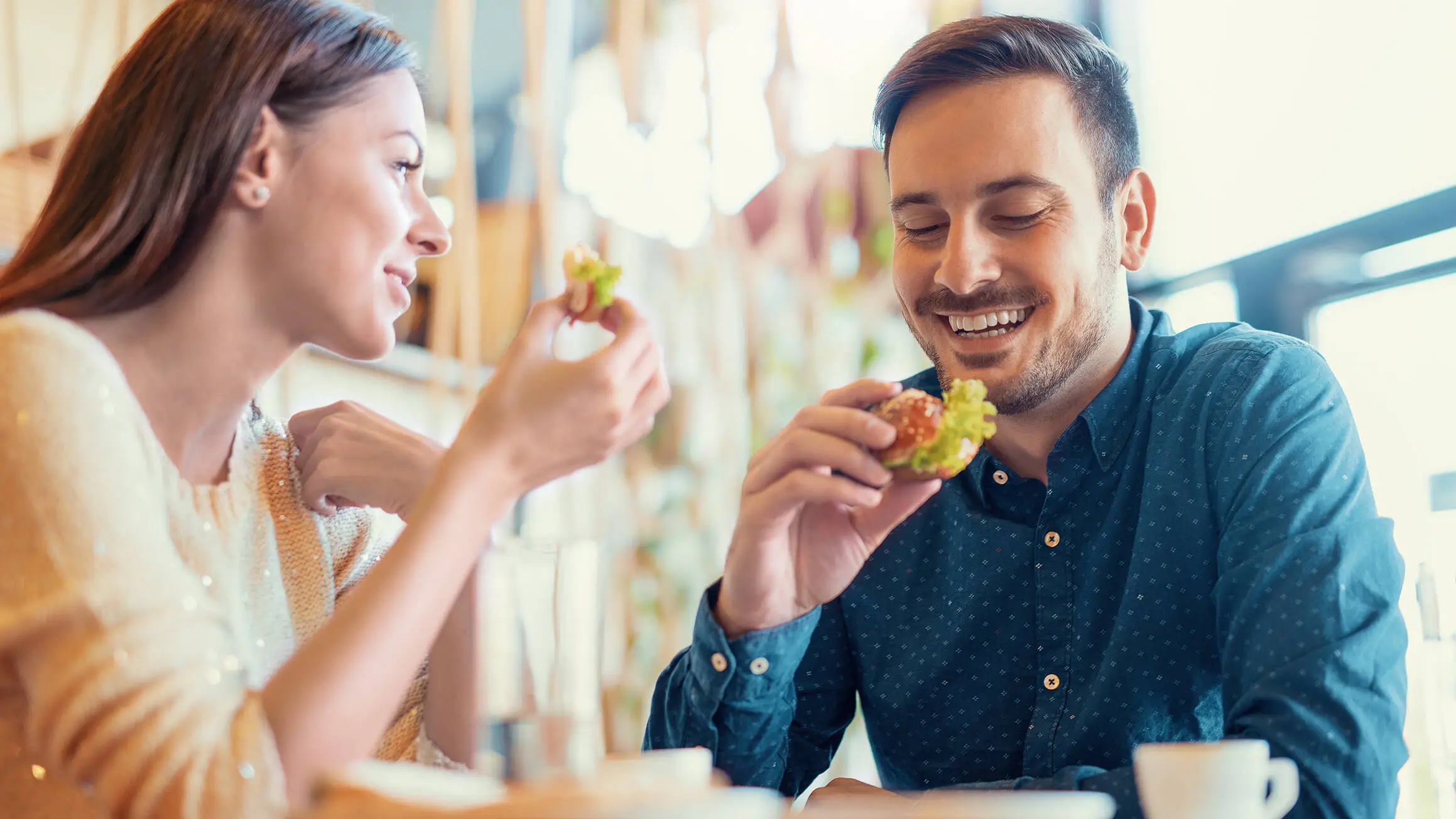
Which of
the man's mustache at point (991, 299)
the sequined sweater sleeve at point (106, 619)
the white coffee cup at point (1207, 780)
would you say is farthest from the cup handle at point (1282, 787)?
the man's mustache at point (991, 299)

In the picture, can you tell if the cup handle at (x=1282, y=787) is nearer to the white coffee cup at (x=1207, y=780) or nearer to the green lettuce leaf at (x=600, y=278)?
the white coffee cup at (x=1207, y=780)

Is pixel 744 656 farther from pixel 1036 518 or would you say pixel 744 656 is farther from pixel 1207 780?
pixel 1207 780

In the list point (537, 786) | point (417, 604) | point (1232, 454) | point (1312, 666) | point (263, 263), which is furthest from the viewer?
point (1232, 454)

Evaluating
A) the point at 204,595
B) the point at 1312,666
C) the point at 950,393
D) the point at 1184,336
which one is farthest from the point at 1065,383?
the point at 204,595

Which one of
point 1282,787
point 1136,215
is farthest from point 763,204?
point 1282,787

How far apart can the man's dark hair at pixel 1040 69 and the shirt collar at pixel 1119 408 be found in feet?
0.78

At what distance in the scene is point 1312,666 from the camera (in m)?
1.17

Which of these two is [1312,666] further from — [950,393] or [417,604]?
[417,604]

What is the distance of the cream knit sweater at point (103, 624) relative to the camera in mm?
924

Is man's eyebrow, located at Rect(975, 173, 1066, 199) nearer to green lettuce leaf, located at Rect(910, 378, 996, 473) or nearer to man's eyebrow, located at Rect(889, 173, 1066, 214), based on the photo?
man's eyebrow, located at Rect(889, 173, 1066, 214)

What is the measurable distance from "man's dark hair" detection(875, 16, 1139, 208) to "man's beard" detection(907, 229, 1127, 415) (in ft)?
0.49

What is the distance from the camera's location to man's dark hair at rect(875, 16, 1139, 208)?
168 centimetres

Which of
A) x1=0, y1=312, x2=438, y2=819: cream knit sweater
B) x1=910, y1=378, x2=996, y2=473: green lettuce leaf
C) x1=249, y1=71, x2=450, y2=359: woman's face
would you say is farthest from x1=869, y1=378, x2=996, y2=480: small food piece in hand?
x1=0, y1=312, x2=438, y2=819: cream knit sweater

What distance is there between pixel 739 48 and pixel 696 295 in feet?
2.34
